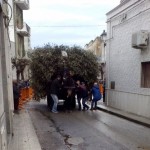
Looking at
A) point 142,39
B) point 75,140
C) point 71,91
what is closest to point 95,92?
point 71,91

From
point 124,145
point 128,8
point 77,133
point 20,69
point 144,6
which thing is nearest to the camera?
point 124,145

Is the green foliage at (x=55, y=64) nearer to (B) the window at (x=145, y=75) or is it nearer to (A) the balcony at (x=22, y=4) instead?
(B) the window at (x=145, y=75)

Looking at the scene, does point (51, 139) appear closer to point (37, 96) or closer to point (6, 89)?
point (6, 89)

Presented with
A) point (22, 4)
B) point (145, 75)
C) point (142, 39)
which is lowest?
point (145, 75)

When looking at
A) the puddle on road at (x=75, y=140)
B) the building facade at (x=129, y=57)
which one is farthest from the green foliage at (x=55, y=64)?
the puddle on road at (x=75, y=140)

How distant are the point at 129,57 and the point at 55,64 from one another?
11.7ft

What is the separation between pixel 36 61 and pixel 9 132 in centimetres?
574

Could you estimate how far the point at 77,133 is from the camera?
7824 millimetres

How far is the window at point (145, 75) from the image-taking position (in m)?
10.3

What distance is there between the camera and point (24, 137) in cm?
724

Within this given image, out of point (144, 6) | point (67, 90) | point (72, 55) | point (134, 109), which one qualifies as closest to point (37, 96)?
point (67, 90)

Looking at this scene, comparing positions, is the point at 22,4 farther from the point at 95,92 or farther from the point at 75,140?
the point at 75,140

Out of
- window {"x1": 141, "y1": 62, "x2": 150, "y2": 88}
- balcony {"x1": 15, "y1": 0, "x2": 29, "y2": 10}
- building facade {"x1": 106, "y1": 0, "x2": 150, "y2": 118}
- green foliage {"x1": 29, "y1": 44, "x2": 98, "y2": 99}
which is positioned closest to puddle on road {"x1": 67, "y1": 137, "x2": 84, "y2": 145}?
building facade {"x1": 106, "y1": 0, "x2": 150, "y2": 118}

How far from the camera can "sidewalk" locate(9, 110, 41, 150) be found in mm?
6320
